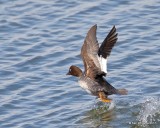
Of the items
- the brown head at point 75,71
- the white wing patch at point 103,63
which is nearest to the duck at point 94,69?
the white wing patch at point 103,63

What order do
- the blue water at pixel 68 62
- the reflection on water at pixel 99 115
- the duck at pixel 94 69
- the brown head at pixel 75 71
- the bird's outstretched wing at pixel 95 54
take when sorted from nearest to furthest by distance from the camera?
the bird's outstretched wing at pixel 95 54
the duck at pixel 94 69
the reflection on water at pixel 99 115
the blue water at pixel 68 62
the brown head at pixel 75 71

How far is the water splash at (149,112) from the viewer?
11938mm

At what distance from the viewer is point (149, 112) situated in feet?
40.2

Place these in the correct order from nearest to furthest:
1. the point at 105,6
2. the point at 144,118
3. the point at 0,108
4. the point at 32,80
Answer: the point at 144,118 → the point at 0,108 → the point at 32,80 → the point at 105,6

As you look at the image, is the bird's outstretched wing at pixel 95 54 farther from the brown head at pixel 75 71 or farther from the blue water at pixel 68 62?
the blue water at pixel 68 62

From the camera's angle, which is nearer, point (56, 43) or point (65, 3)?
point (56, 43)

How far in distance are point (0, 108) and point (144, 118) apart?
2.72 meters

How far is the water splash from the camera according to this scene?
11938 mm

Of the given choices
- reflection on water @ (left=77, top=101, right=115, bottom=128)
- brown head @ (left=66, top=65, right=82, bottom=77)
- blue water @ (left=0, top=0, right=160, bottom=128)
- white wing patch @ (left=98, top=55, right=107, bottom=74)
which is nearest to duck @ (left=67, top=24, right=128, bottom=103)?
white wing patch @ (left=98, top=55, right=107, bottom=74)

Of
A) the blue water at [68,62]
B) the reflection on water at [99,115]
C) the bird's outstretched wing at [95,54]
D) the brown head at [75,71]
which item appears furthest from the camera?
the brown head at [75,71]

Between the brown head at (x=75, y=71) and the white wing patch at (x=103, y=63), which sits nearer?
the white wing patch at (x=103, y=63)

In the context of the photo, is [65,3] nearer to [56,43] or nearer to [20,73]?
[56,43]

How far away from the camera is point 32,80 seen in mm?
14023

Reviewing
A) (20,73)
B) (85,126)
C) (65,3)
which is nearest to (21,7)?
(65,3)
